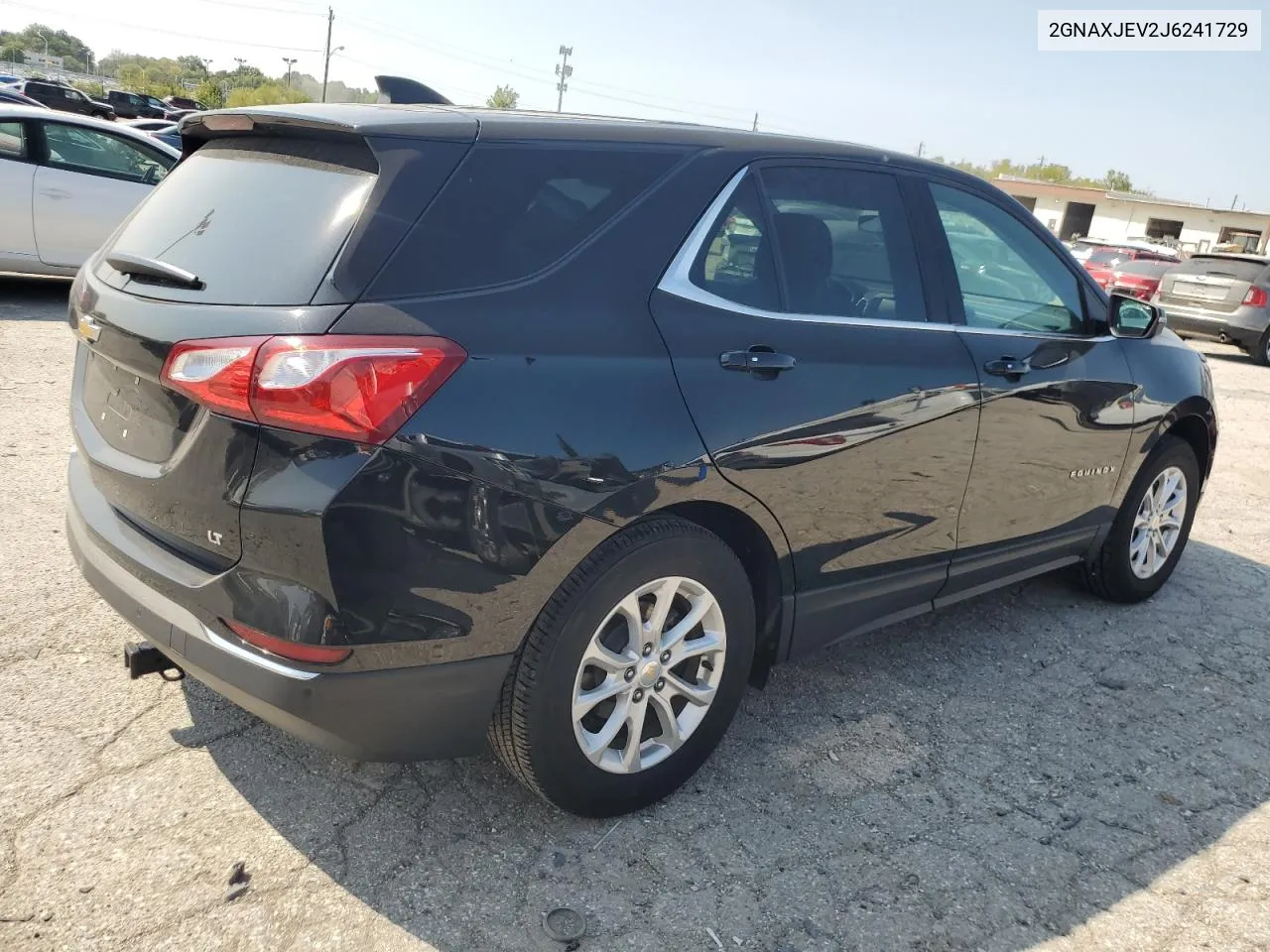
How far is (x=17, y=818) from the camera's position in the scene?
2.45 m

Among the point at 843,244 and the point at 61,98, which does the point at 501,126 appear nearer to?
the point at 843,244

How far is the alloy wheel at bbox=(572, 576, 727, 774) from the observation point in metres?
2.49

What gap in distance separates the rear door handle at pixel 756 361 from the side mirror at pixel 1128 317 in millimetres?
2002

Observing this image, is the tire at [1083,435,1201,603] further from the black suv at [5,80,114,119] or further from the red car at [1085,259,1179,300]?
the black suv at [5,80,114,119]

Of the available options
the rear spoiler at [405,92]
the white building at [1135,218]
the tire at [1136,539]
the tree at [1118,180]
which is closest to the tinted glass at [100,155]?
the rear spoiler at [405,92]

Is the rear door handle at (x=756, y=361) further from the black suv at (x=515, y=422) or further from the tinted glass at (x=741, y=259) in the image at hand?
the tinted glass at (x=741, y=259)

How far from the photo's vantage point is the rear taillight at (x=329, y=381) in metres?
2.02

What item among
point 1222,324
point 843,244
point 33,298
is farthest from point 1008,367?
point 1222,324

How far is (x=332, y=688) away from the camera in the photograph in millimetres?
2102

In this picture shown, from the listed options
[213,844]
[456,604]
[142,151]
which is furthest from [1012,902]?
[142,151]

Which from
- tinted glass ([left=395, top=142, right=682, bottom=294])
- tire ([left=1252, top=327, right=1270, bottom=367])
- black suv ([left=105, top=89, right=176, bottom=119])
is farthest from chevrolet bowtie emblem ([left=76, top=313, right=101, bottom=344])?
black suv ([left=105, top=89, right=176, bottom=119])

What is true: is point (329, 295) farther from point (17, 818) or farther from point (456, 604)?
point (17, 818)

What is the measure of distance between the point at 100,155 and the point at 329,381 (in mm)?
8487

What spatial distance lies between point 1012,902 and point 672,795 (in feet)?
2.97
